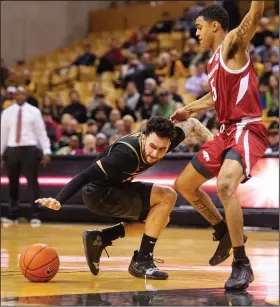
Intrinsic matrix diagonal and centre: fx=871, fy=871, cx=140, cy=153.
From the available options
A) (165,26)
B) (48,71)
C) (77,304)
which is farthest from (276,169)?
(48,71)

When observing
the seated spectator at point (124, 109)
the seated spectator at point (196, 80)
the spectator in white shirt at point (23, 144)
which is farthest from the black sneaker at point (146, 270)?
the seated spectator at point (196, 80)

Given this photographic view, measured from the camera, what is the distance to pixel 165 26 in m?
21.0

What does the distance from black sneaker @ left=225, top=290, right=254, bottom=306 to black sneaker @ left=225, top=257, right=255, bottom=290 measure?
56mm

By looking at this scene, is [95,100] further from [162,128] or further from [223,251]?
[162,128]

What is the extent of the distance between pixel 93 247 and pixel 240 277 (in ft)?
4.77

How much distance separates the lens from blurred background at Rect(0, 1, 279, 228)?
1302cm

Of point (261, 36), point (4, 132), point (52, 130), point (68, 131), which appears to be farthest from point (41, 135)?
point (261, 36)

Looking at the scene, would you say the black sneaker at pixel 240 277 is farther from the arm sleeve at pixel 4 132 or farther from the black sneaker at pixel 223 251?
the arm sleeve at pixel 4 132

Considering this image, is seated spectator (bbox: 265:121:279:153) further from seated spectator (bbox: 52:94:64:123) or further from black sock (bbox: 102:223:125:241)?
seated spectator (bbox: 52:94:64:123)

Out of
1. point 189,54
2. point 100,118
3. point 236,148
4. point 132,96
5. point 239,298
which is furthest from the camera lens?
point 189,54

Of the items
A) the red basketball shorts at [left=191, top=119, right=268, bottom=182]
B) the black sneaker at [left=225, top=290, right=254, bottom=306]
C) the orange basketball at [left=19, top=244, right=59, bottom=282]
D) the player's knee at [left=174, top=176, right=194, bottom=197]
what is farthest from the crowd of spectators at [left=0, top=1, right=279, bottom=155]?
the black sneaker at [left=225, top=290, right=254, bottom=306]

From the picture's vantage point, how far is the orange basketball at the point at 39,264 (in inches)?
263

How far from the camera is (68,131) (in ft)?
52.0

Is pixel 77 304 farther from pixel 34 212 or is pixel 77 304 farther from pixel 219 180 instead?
pixel 34 212
